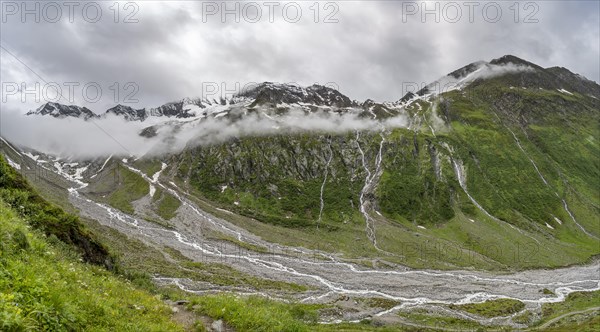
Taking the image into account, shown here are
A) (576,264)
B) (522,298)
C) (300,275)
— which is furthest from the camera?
(576,264)

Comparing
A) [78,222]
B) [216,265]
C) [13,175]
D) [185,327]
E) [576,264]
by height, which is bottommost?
[576,264]

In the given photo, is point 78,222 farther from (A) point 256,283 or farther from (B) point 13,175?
(A) point 256,283

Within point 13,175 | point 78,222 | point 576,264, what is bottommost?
point 576,264

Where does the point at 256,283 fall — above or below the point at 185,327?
below

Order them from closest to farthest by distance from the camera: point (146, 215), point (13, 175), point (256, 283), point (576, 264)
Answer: point (13, 175) < point (256, 283) < point (576, 264) < point (146, 215)

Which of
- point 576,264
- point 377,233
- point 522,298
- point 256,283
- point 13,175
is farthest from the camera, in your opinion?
point 377,233

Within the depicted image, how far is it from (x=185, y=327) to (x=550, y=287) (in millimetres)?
127541

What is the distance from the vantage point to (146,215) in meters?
182

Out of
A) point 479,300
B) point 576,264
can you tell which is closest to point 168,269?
point 479,300

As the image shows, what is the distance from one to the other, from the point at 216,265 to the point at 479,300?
221ft

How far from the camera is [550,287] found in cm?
11031

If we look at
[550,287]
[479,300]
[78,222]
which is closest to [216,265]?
[479,300]

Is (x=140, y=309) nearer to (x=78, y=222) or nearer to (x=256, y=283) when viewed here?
(x=78, y=222)

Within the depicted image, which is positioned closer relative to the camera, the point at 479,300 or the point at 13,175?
the point at 13,175
